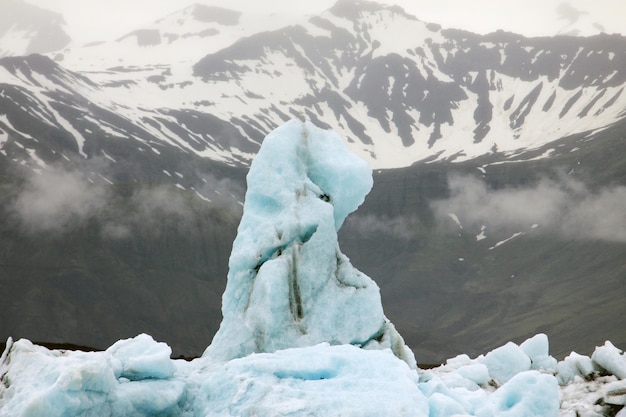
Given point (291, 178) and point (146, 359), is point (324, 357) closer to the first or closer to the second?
point (146, 359)

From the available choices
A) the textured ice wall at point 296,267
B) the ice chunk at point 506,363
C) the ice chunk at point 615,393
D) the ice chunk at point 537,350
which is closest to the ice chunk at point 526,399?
the ice chunk at point 615,393

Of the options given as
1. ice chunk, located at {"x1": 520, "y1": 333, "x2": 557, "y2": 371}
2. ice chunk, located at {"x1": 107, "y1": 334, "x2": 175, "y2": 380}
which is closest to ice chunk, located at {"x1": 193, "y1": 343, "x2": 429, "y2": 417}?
ice chunk, located at {"x1": 107, "y1": 334, "x2": 175, "y2": 380}

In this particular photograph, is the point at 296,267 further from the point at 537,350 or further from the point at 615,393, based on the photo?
the point at 537,350

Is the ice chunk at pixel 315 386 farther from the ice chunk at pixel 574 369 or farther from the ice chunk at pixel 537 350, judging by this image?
the ice chunk at pixel 537 350

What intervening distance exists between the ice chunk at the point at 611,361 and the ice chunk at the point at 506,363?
4418 millimetres

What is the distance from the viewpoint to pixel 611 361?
29.1 meters

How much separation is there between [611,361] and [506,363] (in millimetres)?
5998

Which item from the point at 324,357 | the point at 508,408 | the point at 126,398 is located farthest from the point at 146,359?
the point at 508,408

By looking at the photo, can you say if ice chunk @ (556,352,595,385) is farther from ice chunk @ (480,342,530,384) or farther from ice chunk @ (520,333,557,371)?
ice chunk @ (520,333,557,371)

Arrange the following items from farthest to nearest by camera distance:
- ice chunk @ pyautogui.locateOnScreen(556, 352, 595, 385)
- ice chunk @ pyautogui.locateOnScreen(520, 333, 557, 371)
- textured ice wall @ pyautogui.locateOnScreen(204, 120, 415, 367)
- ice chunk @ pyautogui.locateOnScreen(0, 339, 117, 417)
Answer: ice chunk @ pyautogui.locateOnScreen(520, 333, 557, 371) → ice chunk @ pyautogui.locateOnScreen(556, 352, 595, 385) → textured ice wall @ pyautogui.locateOnScreen(204, 120, 415, 367) → ice chunk @ pyautogui.locateOnScreen(0, 339, 117, 417)

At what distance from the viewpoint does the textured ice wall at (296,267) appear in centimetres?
2561

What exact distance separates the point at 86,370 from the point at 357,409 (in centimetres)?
730

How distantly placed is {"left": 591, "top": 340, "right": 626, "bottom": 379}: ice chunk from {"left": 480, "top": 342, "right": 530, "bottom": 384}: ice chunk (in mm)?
4418

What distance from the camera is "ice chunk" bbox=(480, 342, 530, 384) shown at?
3373 centimetres
